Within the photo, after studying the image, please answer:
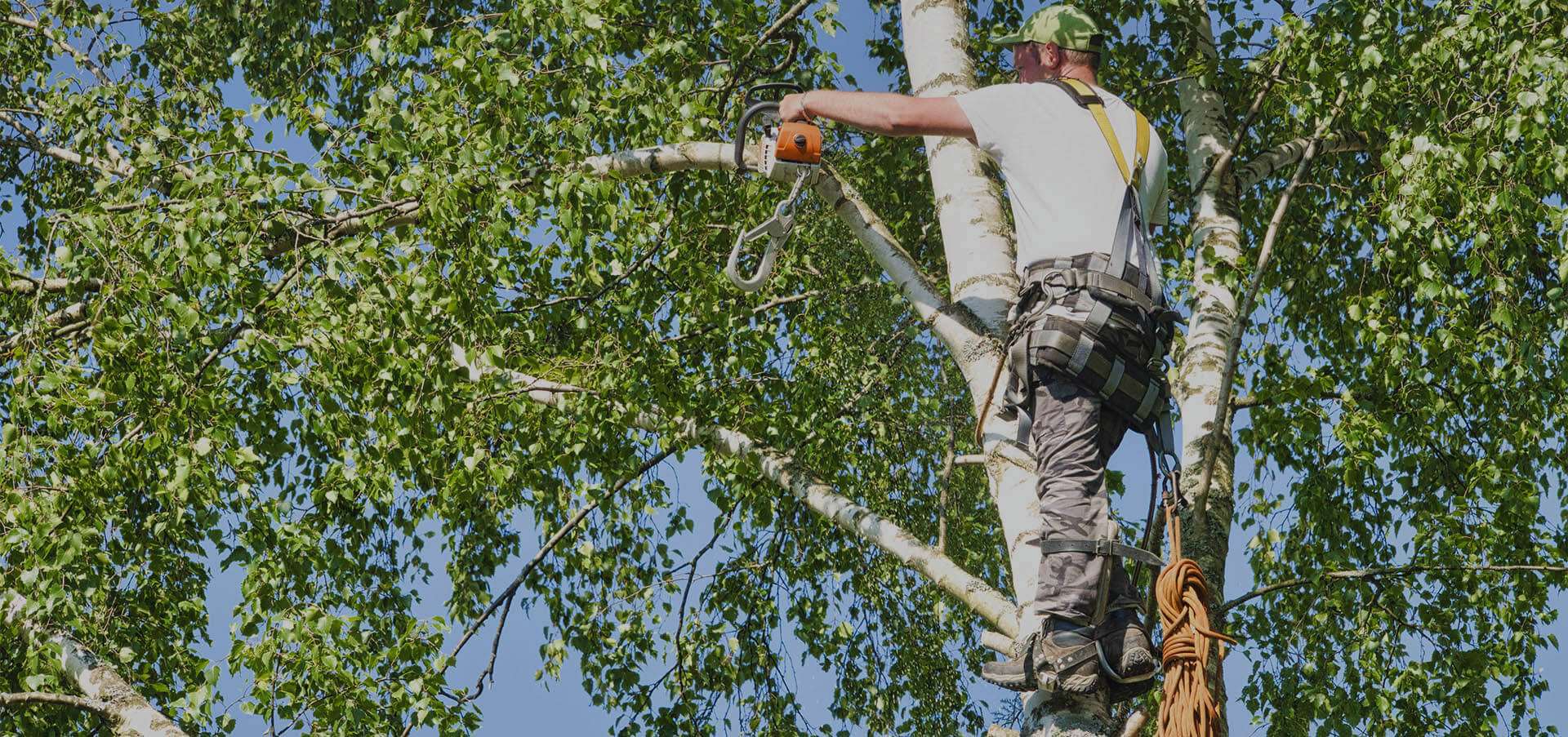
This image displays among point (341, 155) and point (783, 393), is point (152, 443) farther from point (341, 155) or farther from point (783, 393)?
point (783, 393)

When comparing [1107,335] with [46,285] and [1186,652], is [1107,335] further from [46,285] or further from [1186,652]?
[46,285]

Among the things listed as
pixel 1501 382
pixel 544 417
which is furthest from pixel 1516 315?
pixel 544 417

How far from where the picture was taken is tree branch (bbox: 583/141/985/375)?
4.54 metres

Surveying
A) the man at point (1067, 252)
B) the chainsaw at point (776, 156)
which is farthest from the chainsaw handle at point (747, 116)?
the man at point (1067, 252)

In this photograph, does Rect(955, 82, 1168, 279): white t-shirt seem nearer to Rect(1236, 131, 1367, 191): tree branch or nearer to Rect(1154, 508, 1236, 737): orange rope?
Rect(1154, 508, 1236, 737): orange rope

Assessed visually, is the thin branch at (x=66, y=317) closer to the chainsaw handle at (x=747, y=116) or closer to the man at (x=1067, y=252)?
the chainsaw handle at (x=747, y=116)

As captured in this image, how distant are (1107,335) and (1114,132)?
553 mm

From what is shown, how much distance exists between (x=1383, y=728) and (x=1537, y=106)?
2591 mm

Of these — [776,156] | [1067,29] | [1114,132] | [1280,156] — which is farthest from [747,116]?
[1280,156]

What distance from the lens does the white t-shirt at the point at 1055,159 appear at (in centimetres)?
389

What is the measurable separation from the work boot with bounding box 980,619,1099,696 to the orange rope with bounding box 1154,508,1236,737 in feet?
0.59

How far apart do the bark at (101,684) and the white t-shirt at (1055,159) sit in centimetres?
322

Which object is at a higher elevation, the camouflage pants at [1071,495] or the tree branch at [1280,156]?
the tree branch at [1280,156]

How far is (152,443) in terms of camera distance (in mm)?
4867
